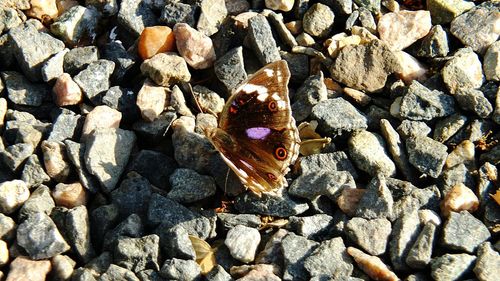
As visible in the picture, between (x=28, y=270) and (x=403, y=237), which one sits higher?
(x=403, y=237)

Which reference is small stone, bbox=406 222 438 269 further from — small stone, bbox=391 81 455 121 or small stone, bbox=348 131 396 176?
small stone, bbox=391 81 455 121

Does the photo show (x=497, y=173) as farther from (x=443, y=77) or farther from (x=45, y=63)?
(x=45, y=63)

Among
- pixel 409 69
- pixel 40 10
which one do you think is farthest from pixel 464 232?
pixel 40 10

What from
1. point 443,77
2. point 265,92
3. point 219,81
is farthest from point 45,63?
point 443,77

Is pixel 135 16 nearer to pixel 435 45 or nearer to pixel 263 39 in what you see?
pixel 263 39

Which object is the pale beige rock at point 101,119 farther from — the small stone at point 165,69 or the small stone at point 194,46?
the small stone at point 194,46

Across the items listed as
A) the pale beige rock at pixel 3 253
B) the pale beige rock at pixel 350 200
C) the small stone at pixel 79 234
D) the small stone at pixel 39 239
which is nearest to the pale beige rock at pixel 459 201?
the pale beige rock at pixel 350 200

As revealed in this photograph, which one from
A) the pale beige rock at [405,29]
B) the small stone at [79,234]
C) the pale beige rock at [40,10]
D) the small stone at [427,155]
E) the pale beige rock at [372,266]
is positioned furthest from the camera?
the pale beige rock at [40,10]
